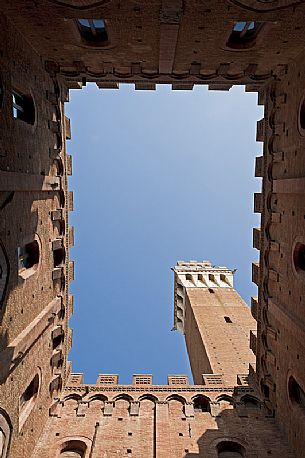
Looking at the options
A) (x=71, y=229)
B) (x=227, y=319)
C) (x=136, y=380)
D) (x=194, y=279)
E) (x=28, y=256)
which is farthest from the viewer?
(x=194, y=279)

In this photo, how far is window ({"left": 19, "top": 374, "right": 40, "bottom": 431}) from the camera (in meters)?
12.3

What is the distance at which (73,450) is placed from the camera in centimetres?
1355

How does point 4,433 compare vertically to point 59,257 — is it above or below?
below

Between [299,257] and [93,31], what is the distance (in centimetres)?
1008

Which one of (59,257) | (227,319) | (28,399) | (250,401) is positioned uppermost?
(59,257)

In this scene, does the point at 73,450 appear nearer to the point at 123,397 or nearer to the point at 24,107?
the point at 123,397

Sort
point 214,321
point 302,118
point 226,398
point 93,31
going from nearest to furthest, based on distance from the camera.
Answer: point 93,31 → point 302,118 → point 226,398 → point 214,321

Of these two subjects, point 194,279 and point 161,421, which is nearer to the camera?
point 161,421

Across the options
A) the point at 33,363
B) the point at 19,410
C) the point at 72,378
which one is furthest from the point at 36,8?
the point at 72,378

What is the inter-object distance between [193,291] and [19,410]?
93.6 ft

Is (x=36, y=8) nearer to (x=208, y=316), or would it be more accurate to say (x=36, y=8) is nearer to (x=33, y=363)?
(x=33, y=363)

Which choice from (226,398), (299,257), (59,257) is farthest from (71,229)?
(226,398)

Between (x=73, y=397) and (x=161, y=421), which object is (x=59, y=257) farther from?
(x=161, y=421)

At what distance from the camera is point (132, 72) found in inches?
571
